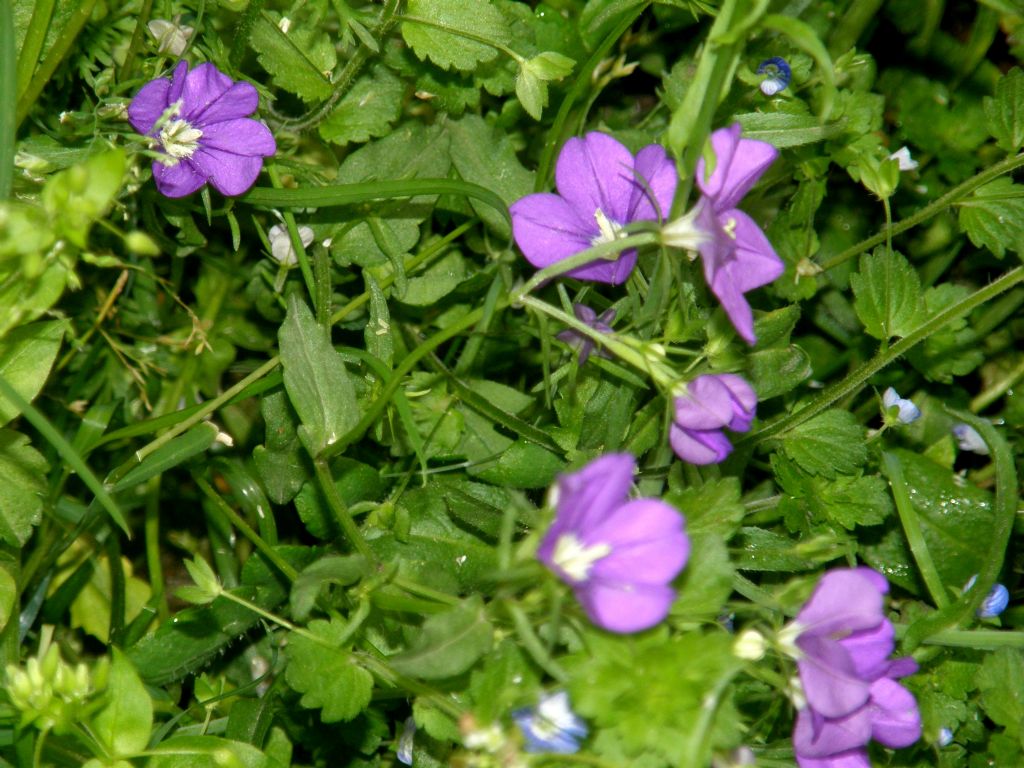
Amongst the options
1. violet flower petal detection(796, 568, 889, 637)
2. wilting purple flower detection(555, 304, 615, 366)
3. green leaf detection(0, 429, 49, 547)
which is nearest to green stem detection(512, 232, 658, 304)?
wilting purple flower detection(555, 304, 615, 366)

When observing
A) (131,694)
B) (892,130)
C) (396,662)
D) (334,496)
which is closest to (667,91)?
(892,130)

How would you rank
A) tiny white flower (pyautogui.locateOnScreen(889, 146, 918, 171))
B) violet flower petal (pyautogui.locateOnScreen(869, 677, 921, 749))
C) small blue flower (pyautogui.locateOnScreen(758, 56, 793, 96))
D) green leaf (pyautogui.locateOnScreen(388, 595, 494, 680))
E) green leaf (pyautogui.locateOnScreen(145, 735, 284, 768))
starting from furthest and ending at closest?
tiny white flower (pyautogui.locateOnScreen(889, 146, 918, 171)), small blue flower (pyautogui.locateOnScreen(758, 56, 793, 96)), green leaf (pyautogui.locateOnScreen(145, 735, 284, 768)), violet flower petal (pyautogui.locateOnScreen(869, 677, 921, 749)), green leaf (pyautogui.locateOnScreen(388, 595, 494, 680))

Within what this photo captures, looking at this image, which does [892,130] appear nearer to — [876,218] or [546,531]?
[876,218]

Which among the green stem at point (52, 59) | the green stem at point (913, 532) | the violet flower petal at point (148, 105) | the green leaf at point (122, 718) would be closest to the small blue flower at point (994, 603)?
the green stem at point (913, 532)

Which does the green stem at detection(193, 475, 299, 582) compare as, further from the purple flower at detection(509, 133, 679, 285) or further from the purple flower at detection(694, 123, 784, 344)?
the purple flower at detection(694, 123, 784, 344)

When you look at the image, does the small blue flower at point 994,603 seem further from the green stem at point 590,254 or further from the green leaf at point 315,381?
the green leaf at point 315,381

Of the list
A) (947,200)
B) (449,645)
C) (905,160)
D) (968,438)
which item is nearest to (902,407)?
(968,438)
